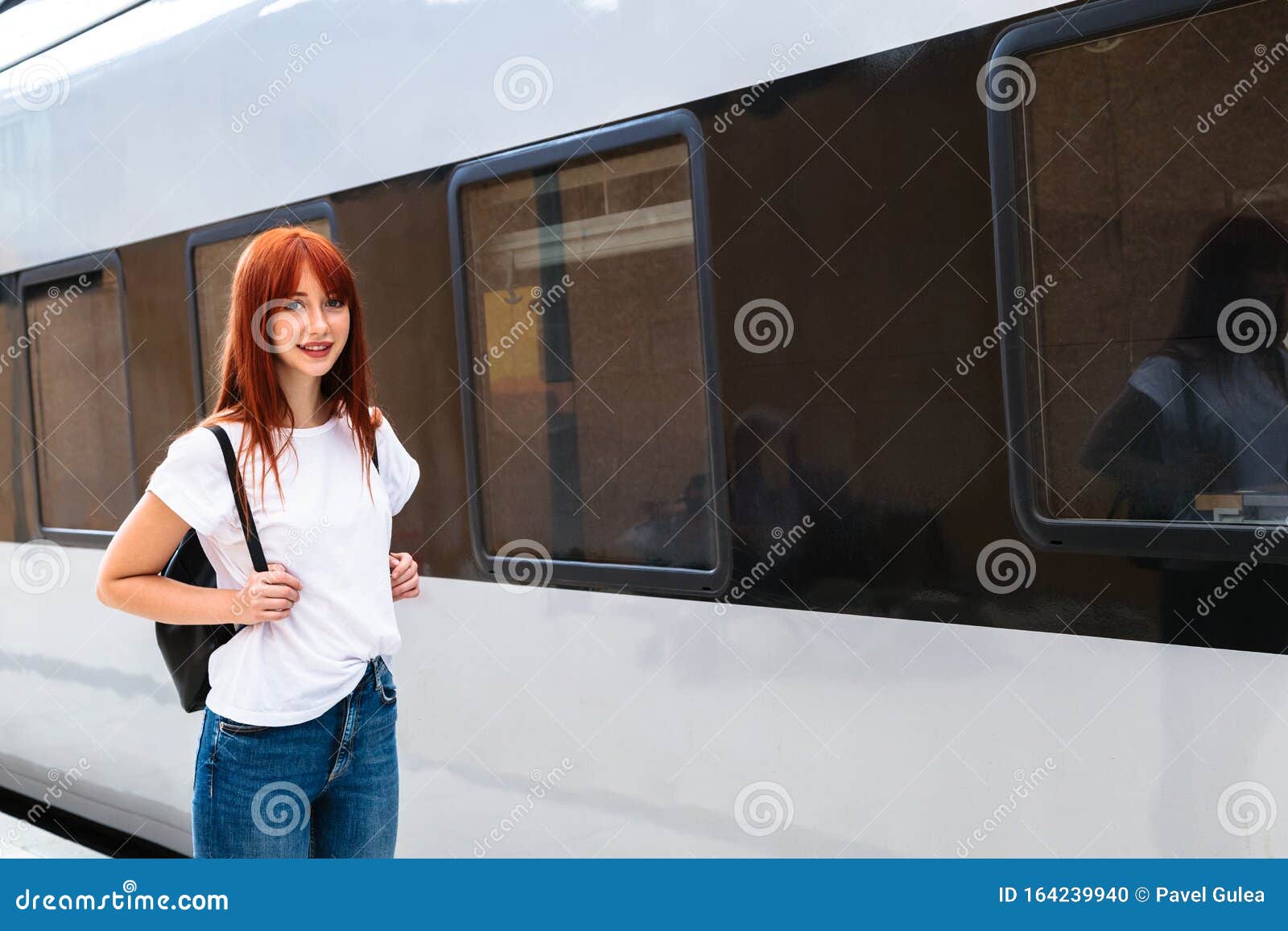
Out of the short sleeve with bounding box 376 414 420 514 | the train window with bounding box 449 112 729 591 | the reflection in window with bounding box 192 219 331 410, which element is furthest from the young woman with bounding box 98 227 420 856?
the reflection in window with bounding box 192 219 331 410

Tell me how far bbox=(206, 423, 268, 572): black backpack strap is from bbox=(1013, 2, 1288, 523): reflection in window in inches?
54.0

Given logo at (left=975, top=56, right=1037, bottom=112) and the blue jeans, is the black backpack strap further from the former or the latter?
logo at (left=975, top=56, right=1037, bottom=112)

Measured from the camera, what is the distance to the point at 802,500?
2.63m

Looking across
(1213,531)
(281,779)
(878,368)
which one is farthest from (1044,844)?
(281,779)

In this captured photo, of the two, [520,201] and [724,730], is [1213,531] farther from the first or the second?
[520,201]

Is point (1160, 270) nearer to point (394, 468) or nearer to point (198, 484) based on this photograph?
point (394, 468)

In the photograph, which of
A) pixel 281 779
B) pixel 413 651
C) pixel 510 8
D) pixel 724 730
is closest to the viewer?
pixel 281 779

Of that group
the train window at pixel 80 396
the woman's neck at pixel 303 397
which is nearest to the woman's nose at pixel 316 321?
the woman's neck at pixel 303 397

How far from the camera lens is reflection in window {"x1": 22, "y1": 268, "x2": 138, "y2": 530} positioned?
4484 mm

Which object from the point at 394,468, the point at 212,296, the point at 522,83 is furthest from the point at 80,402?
the point at 394,468

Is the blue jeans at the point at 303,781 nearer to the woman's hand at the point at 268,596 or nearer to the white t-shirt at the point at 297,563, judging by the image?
the white t-shirt at the point at 297,563

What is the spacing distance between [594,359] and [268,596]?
1194 mm

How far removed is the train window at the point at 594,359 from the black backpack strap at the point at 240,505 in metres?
1.07

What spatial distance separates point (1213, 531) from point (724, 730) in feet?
3.76
